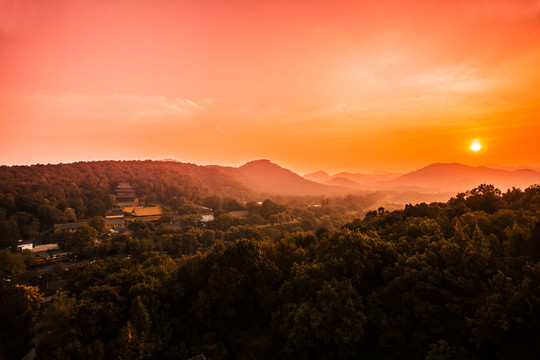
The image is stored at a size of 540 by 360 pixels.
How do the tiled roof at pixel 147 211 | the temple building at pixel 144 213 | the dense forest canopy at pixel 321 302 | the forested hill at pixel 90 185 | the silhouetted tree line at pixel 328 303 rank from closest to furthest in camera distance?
1. the silhouetted tree line at pixel 328 303
2. the dense forest canopy at pixel 321 302
3. the forested hill at pixel 90 185
4. the temple building at pixel 144 213
5. the tiled roof at pixel 147 211

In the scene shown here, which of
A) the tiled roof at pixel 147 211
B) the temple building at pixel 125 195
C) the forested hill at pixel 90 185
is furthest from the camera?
→ the temple building at pixel 125 195

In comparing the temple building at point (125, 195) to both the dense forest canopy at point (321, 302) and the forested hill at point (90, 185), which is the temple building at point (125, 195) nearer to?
the forested hill at point (90, 185)

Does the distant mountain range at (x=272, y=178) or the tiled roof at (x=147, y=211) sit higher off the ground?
the distant mountain range at (x=272, y=178)

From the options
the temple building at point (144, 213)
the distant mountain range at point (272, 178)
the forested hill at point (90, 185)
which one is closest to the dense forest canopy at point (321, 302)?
the temple building at point (144, 213)

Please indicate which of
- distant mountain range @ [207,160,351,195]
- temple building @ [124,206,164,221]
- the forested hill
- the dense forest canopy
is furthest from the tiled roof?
distant mountain range @ [207,160,351,195]

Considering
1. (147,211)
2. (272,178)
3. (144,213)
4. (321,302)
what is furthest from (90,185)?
(272,178)

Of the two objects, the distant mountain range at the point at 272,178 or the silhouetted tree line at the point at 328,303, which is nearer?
the silhouetted tree line at the point at 328,303

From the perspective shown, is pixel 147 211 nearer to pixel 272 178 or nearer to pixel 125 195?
pixel 125 195

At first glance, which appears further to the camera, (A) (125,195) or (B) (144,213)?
(A) (125,195)
